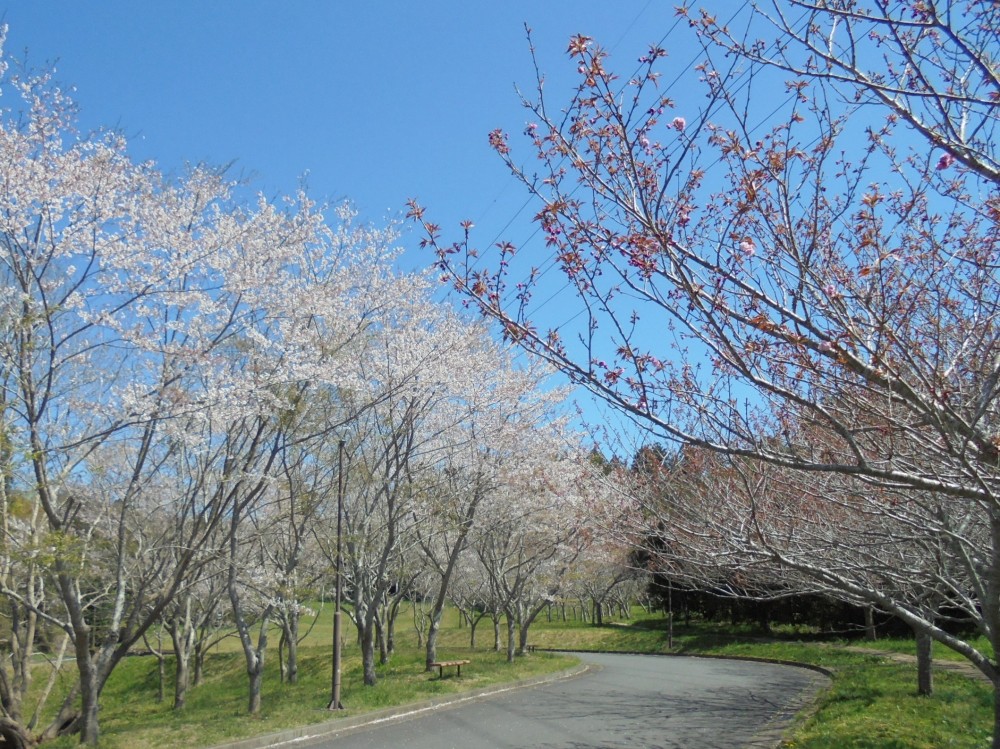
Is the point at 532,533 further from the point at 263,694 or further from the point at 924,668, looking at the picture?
the point at 924,668

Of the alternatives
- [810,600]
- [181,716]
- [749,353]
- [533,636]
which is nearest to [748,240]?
[749,353]

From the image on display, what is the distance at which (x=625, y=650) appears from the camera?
103 ft

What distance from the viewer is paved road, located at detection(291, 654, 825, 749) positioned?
1088 centimetres

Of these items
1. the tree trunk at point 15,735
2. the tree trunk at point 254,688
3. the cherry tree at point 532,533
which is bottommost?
the tree trunk at point 15,735

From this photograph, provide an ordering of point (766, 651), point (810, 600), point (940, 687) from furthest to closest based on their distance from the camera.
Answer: point (810, 600) < point (766, 651) < point (940, 687)

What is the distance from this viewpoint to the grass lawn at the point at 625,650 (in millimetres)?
9586

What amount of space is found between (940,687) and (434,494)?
11064 millimetres

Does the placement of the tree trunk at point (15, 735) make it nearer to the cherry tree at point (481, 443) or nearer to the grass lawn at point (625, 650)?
the grass lawn at point (625, 650)

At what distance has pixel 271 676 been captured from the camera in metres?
31.0

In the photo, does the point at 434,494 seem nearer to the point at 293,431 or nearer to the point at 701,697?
the point at 293,431

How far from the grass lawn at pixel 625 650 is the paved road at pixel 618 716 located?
0.83 metres

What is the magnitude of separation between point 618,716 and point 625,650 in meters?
19.4

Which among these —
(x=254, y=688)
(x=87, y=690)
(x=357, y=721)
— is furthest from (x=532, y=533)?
(x=87, y=690)

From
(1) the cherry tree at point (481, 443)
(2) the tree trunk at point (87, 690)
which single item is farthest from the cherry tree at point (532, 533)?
(2) the tree trunk at point (87, 690)
